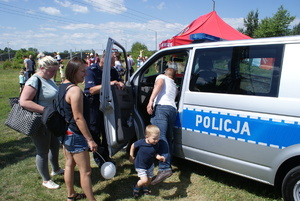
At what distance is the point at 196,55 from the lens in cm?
311

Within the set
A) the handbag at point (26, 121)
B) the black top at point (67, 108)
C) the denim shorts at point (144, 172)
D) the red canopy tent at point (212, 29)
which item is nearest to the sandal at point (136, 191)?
the denim shorts at point (144, 172)

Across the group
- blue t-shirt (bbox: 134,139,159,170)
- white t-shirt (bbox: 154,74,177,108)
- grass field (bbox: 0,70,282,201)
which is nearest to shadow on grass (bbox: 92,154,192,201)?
grass field (bbox: 0,70,282,201)

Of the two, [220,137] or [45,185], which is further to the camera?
[45,185]

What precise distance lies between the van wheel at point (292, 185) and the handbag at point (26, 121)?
2.82 meters

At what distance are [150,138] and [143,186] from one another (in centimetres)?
66

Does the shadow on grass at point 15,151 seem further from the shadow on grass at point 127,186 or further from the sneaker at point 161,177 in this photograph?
the sneaker at point 161,177

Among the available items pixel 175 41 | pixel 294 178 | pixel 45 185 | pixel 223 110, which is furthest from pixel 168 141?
pixel 175 41

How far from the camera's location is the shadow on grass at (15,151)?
4082 millimetres

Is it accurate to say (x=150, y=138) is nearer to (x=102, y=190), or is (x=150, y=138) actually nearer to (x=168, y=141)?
(x=168, y=141)

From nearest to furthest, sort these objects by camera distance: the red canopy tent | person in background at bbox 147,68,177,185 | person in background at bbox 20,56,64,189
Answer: person in background at bbox 20,56,64,189 < person in background at bbox 147,68,177,185 < the red canopy tent

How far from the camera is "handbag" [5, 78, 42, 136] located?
112 inches

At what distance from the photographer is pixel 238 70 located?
2762 mm

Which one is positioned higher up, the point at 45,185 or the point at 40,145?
the point at 40,145

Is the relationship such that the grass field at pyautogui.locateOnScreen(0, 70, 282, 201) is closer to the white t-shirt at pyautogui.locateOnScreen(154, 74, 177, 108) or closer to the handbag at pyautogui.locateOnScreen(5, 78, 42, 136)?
the handbag at pyautogui.locateOnScreen(5, 78, 42, 136)
